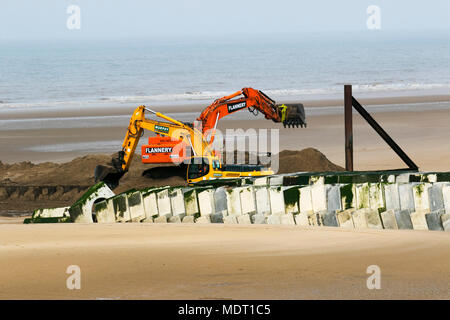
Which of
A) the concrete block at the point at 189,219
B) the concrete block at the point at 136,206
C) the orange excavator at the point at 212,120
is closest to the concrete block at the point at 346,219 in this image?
the concrete block at the point at 189,219

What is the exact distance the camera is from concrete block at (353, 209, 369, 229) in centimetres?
1193

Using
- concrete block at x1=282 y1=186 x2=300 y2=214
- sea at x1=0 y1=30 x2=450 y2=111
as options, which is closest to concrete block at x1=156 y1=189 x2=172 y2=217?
concrete block at x1=282 y1=186 x2=300 y2=214

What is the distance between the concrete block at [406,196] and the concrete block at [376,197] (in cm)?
25

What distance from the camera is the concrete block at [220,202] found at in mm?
13195

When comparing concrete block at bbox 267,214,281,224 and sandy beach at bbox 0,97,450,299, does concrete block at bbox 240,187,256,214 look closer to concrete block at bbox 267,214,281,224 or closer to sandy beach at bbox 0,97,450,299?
concrete block at bbox 267,214,281,224

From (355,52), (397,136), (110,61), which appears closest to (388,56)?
(355,52)

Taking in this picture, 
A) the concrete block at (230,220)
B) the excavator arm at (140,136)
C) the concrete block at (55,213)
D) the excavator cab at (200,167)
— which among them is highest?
the excavator arm at (140,136)

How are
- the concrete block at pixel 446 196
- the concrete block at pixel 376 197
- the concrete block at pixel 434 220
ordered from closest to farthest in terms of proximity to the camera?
the concrete block at pixel 434 220
the concrete block at pixel 446 196
the concrete block at pixel 376 197

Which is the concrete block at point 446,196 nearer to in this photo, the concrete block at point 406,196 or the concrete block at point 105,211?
the concrete block at point 406,196

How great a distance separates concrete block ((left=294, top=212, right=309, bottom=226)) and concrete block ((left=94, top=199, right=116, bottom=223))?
3.04 m

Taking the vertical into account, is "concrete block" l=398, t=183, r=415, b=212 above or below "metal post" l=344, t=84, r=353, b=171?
below

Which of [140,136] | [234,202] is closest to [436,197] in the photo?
[234,202]

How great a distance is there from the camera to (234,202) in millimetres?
13133
